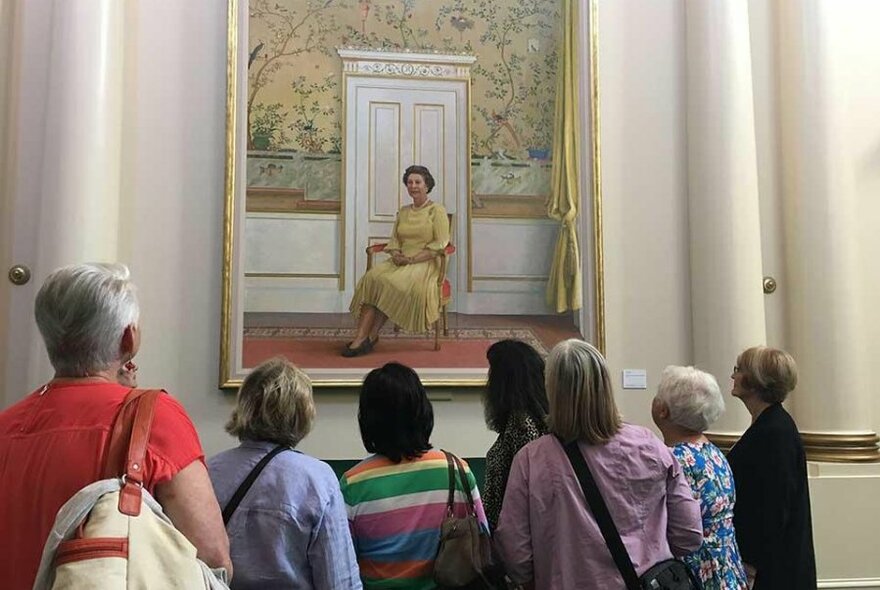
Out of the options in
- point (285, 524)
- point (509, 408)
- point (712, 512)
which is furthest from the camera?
point (509, 408)

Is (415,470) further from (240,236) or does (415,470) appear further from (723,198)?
(723,198)

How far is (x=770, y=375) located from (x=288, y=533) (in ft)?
7.51

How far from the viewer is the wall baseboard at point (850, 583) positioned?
554 cm

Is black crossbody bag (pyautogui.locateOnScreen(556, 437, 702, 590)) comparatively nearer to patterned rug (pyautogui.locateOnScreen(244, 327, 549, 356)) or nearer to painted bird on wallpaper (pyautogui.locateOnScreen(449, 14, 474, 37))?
patterned rug (pyautogui.locateOnScreen(244, 327, 549, 356))

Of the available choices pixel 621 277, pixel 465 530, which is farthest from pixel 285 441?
pixel 621 277

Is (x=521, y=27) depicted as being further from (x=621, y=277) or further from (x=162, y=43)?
(x=162, y=43)

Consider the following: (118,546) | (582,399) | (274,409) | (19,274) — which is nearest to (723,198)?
(582,399)

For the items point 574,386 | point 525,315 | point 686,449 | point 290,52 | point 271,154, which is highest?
point 290,52

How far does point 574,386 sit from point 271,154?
3.63 metres

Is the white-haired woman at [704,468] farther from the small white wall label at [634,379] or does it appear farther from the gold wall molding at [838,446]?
the small white wall label at [634,379]

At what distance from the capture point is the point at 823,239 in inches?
236

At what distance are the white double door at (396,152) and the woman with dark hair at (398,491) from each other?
2.96 metres

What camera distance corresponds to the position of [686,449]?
3.08m

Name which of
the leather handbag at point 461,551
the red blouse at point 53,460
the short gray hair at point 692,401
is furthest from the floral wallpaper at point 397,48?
the red blouse at point 53,460
